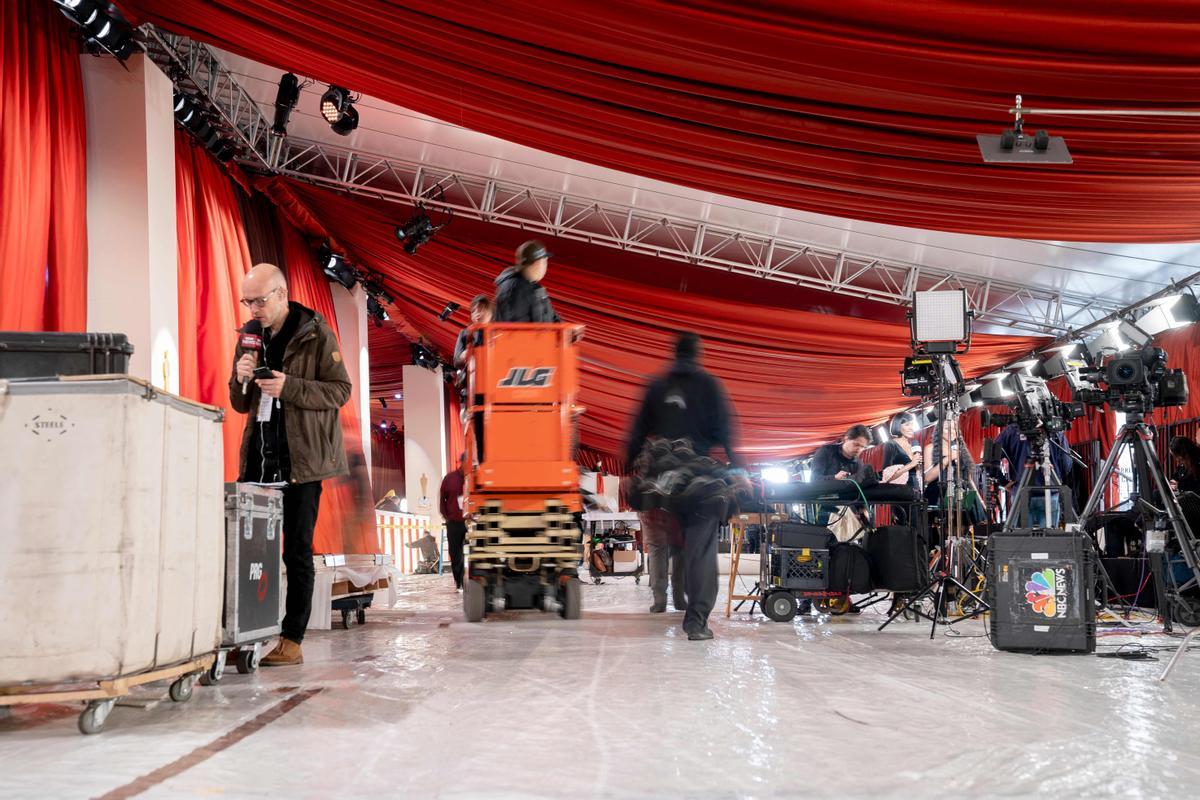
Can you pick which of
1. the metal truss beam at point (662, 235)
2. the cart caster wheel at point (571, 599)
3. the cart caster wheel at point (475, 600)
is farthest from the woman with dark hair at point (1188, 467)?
the cart caster wheel at point (475, 600)

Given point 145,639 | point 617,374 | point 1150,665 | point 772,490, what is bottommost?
point 1150,665

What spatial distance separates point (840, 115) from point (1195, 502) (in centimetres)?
300

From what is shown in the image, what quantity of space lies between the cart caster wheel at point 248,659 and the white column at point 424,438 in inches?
500

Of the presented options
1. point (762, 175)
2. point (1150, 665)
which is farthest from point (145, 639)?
point (762, 175)

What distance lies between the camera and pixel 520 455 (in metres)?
4.68

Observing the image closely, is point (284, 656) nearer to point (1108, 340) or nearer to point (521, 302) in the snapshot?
point (521, 302)

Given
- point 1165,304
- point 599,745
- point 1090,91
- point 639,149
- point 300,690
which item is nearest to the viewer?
point 599,745

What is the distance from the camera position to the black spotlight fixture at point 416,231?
8805 millimetres

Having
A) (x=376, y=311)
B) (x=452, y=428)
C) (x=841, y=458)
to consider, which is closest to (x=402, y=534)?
(x=376, y=311)

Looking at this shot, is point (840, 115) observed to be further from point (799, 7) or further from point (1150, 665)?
point (1150, 665)

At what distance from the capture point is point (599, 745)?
1961mm

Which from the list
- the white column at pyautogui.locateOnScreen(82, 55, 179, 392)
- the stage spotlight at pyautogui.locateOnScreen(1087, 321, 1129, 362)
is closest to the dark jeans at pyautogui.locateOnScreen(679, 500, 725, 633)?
the white column at pyautogui.locateOnScreen(82, 55, 179, 392)

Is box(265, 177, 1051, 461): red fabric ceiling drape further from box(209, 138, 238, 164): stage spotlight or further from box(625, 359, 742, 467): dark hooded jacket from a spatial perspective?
box(625, 359, 742, 467): dark hooded jacket

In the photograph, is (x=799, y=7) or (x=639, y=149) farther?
(x=639, y=149)
